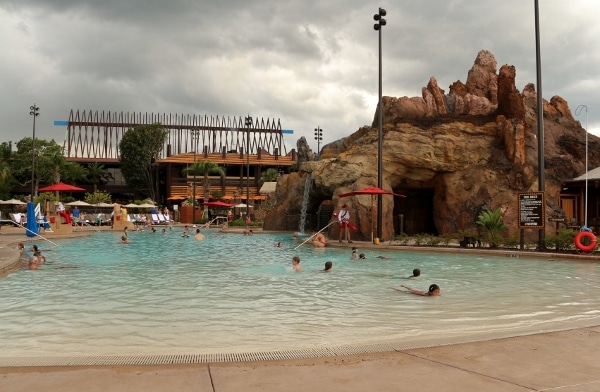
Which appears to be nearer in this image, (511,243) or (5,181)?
(511,243)

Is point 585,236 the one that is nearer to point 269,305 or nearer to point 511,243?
point 511,243

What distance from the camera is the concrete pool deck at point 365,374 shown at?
13.4ft

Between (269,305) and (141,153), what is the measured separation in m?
67.5

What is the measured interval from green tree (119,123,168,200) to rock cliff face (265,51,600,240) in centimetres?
4904

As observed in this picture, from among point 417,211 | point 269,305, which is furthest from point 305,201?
point 269,305

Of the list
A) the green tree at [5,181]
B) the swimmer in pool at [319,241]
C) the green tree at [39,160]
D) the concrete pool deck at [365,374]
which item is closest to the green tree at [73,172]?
the green tree at [39,160]

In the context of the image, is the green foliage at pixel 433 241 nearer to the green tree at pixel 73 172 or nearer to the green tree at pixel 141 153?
the green tree at pixel 141 153

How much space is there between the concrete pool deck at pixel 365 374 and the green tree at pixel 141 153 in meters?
71.5

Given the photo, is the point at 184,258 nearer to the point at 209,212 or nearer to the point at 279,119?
the point at 209,212

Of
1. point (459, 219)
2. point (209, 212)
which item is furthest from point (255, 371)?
point (209, 212)

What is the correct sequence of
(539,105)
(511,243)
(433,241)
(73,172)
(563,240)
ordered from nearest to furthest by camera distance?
(539,105), (563,240), (511,243), (433,241), (73,172)

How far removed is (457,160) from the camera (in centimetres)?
2606

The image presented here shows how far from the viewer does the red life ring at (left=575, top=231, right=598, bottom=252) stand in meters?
17.2

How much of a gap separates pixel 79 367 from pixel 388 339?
357cm
